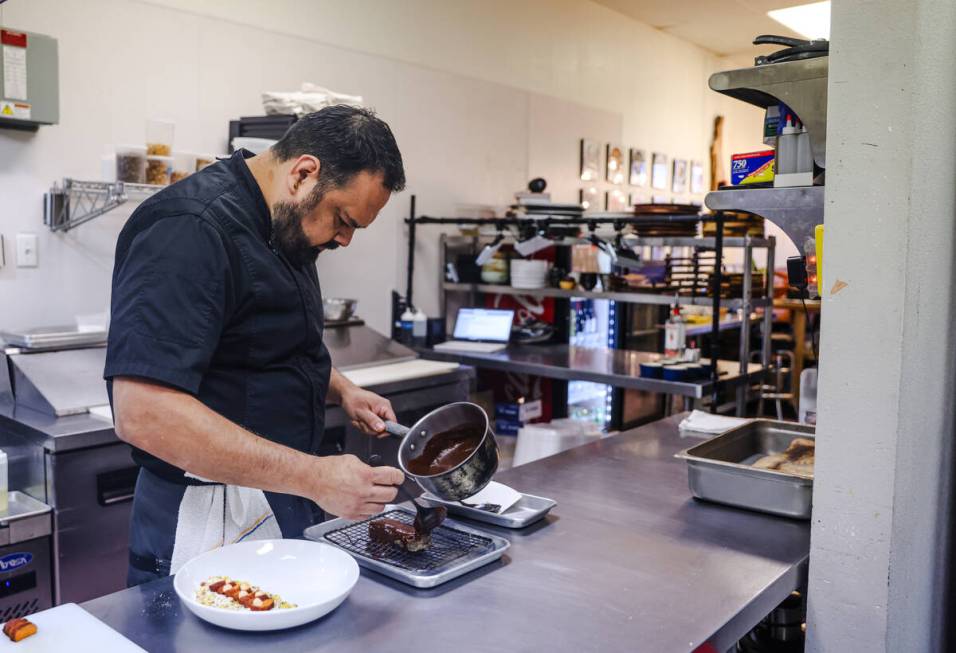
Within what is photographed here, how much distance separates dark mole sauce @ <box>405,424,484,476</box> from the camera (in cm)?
154

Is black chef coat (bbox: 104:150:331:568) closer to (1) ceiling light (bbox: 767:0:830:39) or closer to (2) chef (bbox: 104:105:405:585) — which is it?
(2) chef (bbox: 104:105:405:585)

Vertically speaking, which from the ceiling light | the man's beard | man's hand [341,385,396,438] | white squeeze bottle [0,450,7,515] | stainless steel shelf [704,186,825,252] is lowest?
white squeeze bottle [0,450,7,515]

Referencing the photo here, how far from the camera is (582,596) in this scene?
4.56ft

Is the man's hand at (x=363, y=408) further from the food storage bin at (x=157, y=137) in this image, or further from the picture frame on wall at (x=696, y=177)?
the picture frame on wall at (x=696, y=177)

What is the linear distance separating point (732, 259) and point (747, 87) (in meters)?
7.37

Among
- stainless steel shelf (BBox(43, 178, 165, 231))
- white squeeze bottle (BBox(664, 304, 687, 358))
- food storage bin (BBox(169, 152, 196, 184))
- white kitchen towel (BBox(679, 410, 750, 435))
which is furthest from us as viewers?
white squeeze bottle (BBox(664, 304, 687, 358))

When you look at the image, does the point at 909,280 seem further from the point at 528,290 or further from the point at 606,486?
the point at 528,290

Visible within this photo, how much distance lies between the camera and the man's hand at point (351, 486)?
4.59 ft

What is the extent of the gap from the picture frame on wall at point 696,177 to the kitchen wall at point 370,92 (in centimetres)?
54

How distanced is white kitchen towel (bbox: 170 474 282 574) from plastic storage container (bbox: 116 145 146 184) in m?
1.80

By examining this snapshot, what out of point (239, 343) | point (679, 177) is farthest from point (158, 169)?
point (679, 177)

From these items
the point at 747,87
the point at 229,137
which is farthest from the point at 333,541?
the point at 229,137

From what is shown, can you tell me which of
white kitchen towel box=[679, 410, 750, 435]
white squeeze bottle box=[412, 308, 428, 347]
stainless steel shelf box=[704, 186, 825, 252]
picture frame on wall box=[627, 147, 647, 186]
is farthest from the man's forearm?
picture frame on wall box=[627, 147, 647, 186]

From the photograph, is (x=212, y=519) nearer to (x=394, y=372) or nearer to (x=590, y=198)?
(x=394, y=372)
